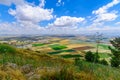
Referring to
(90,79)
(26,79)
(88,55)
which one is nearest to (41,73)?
(26,79)

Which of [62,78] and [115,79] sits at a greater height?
[62,78]

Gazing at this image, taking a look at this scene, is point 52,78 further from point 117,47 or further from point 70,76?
point 117,47

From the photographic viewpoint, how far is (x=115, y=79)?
39.8ft

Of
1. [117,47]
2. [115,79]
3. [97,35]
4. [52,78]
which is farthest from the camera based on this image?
[117,47]

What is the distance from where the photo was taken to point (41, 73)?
9555mm

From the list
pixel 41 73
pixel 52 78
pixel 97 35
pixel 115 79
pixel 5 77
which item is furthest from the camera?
pixel 97 35

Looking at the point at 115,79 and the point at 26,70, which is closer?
the point at 26,70

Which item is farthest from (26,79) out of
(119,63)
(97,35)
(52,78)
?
(119,63)

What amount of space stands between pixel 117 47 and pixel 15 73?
70.8 m

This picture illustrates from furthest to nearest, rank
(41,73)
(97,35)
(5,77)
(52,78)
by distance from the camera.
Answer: (97,35)
(41,73)
(52,78)
(5,77)

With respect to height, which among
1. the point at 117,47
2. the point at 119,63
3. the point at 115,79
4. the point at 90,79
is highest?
the point at 90,79

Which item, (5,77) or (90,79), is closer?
(5,77)

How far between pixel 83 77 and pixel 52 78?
1469 mm

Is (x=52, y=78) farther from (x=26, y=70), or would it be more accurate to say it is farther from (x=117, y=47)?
(x=117, y=47)
